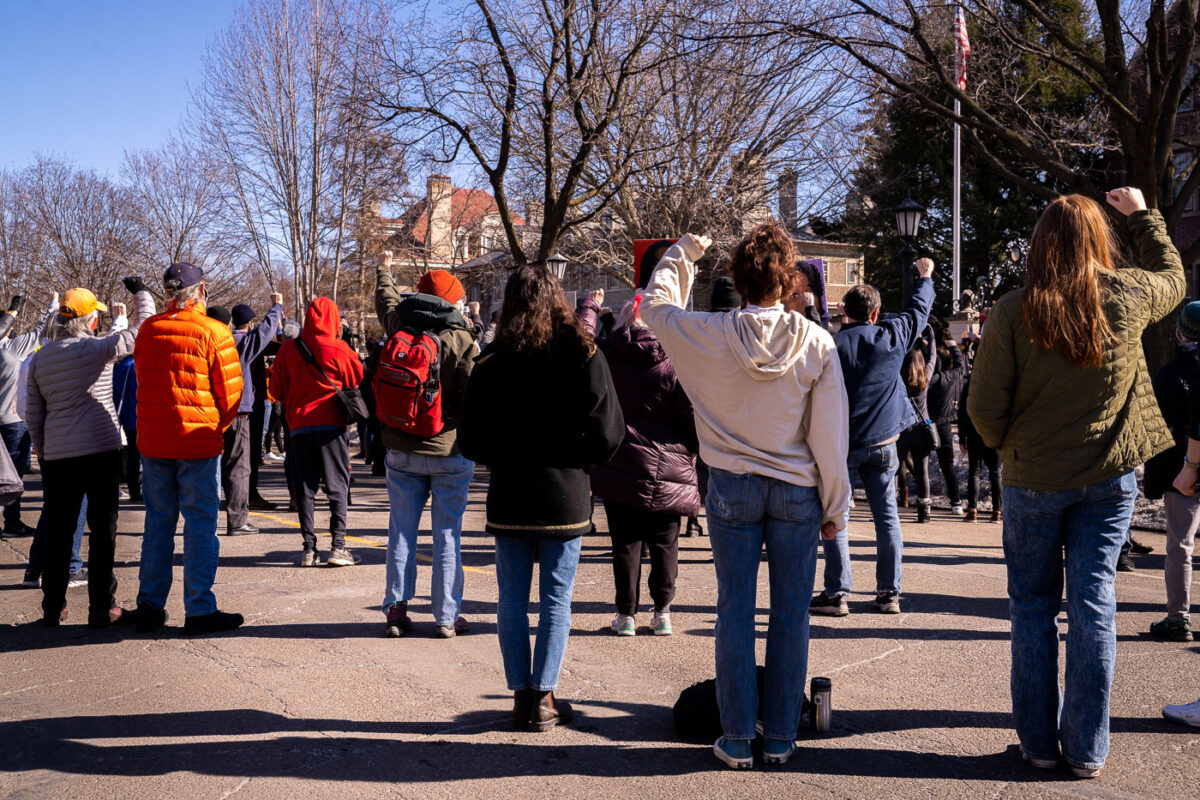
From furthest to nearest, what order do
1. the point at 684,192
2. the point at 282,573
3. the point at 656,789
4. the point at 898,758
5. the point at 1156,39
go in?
1. the point at 684,192
2. the point at 1156,39
3. the point at 282,573
4. the point at 898,758
5. the point at 656,789

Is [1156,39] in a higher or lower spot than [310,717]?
higher

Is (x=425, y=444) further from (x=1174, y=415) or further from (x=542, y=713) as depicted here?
(x=1174, y=415)

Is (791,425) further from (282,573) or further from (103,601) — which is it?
(282,573)

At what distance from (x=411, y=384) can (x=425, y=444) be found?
0.36 m

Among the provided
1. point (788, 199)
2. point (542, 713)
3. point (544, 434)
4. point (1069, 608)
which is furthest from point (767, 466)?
point (788, 199)

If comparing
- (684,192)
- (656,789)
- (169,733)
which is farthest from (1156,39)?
(169,733)

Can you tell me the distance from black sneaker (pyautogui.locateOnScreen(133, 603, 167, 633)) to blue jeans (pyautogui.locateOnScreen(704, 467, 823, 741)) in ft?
12.5

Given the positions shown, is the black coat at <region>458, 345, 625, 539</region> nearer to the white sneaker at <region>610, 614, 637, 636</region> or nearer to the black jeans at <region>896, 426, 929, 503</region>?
the white sneaker at <region>610, 614, 637, 636</region>

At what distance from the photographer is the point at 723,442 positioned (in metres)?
3.96

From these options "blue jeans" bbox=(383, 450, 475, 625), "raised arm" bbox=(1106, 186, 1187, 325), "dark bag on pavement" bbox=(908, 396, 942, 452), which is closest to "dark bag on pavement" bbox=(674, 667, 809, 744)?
"blue jeans" bbox=(383, 450, 475, 625)

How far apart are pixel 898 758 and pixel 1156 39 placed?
1247 cm

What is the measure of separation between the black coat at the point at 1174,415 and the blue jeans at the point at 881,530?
1.48m

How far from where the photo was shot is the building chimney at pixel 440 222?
35250mm

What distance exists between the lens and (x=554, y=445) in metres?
4.38
